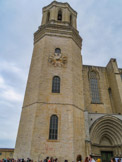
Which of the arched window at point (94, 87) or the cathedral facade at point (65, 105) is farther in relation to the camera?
the arched window at point (94, 87)

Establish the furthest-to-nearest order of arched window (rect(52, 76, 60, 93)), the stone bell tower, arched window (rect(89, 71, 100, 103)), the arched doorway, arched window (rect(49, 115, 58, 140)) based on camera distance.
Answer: arched window (rect(89, 71, 100, 103)), arched window (rect(52, 76, 60, 93)), the arched doorway, arched window (rect(49, 115, 58, 140)), the stone bell tower

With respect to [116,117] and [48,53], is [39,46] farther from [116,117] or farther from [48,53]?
[116,117]

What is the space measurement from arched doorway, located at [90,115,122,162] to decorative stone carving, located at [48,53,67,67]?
6505mm

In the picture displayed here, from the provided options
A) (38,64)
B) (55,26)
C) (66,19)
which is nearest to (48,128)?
(38,64)

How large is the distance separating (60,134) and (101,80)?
10182mm

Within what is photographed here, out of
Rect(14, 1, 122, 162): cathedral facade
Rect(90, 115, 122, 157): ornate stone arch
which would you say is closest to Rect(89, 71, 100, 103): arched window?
Rect(14, 1, 122, 162): cathedral facade

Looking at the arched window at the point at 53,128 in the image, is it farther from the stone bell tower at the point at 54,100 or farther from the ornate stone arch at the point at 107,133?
the ornate stone arch at the point at 107,133

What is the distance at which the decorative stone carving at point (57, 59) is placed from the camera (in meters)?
13.6

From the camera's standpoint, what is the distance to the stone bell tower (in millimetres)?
9791

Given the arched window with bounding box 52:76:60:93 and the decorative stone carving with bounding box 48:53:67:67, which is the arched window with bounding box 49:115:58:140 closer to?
the arched window with bounding box 52:76:60:93

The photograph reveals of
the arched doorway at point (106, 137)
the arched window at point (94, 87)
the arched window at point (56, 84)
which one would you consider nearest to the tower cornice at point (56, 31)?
the arched window at point (94, 87)

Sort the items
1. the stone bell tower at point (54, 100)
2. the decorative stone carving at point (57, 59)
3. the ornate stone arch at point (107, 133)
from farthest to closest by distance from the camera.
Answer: the decorative stone carving at point (57, 59) → the ornate stone arch at point (107, 133) → the stone bell tower at point (54, 100)

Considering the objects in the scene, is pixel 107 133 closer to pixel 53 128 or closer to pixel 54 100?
pixel 53 128

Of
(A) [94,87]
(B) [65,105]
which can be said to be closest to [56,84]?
(B) [65,105]
